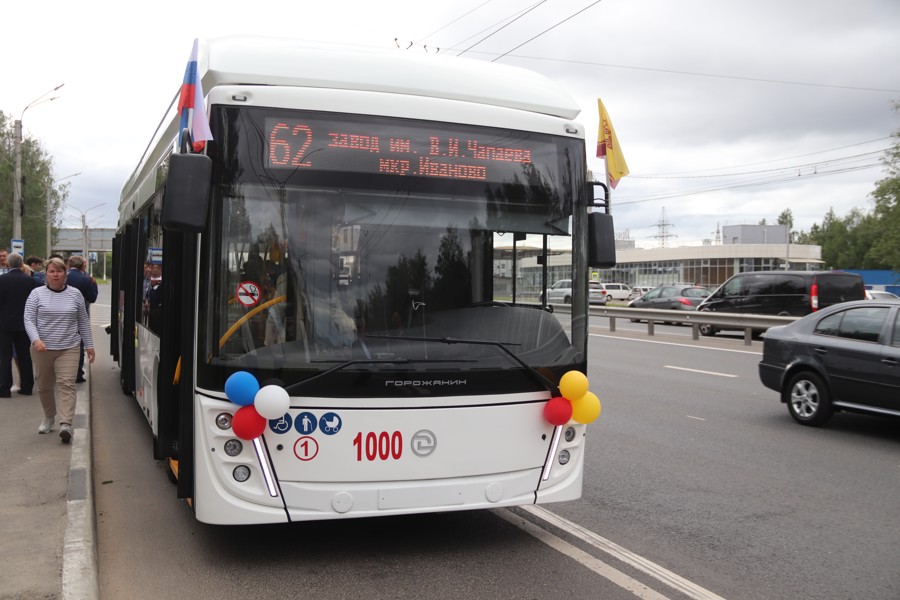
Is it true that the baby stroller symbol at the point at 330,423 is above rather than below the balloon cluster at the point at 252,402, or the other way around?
below

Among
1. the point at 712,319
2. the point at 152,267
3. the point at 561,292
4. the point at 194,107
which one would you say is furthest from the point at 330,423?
the point at 712,319

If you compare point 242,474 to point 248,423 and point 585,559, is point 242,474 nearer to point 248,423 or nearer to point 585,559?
point 248,423

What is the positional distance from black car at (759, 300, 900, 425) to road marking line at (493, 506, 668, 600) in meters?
5.12

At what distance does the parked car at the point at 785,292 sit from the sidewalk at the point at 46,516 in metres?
19.6

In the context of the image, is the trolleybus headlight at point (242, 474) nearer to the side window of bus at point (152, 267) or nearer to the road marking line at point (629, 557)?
the side window of bus at point (152, 267)

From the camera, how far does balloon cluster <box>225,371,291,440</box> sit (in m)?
4.41

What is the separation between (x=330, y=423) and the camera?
15.2 ft

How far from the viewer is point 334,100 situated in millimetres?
4820

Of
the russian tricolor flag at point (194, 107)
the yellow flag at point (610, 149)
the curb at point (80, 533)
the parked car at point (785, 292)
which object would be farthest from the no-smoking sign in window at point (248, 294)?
the parked car at point (785, 292)

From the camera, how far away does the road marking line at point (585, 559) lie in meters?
4.56

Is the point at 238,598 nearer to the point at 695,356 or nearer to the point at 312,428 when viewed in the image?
the point at 312,428

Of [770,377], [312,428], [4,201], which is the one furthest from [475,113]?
[4,201]

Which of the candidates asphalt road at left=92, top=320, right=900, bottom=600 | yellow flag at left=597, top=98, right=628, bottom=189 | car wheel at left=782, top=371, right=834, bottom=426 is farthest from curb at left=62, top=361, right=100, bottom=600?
car wheel at left=782, top=371, right=834, bottom=426

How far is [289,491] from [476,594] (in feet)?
3.94
